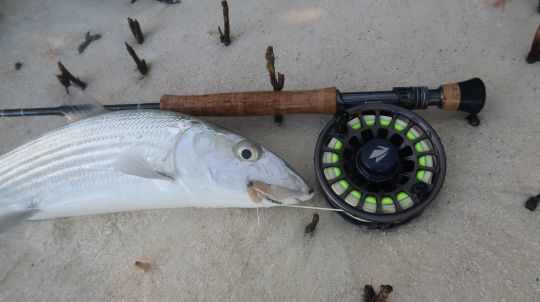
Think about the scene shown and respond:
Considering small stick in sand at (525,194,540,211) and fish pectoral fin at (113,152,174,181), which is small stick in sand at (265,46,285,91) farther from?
small stick in sand at (525,194,540,211)

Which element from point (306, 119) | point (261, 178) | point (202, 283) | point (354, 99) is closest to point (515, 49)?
point (354, 99)

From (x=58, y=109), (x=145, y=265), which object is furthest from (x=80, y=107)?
(x=145, y=265)

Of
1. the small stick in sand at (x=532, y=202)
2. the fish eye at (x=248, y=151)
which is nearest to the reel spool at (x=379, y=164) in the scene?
the fish eye at (x=248, y=151)

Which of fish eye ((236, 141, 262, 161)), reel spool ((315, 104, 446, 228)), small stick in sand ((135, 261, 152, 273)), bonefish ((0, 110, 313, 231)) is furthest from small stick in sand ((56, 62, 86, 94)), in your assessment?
reel spool ((315, 104, 446, 228))

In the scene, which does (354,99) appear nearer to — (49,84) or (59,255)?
(59,255)

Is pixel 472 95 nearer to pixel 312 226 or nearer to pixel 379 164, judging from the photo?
pixel 379 164

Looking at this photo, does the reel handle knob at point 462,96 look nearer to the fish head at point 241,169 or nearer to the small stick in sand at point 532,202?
the small stick in sand at point 532,202
